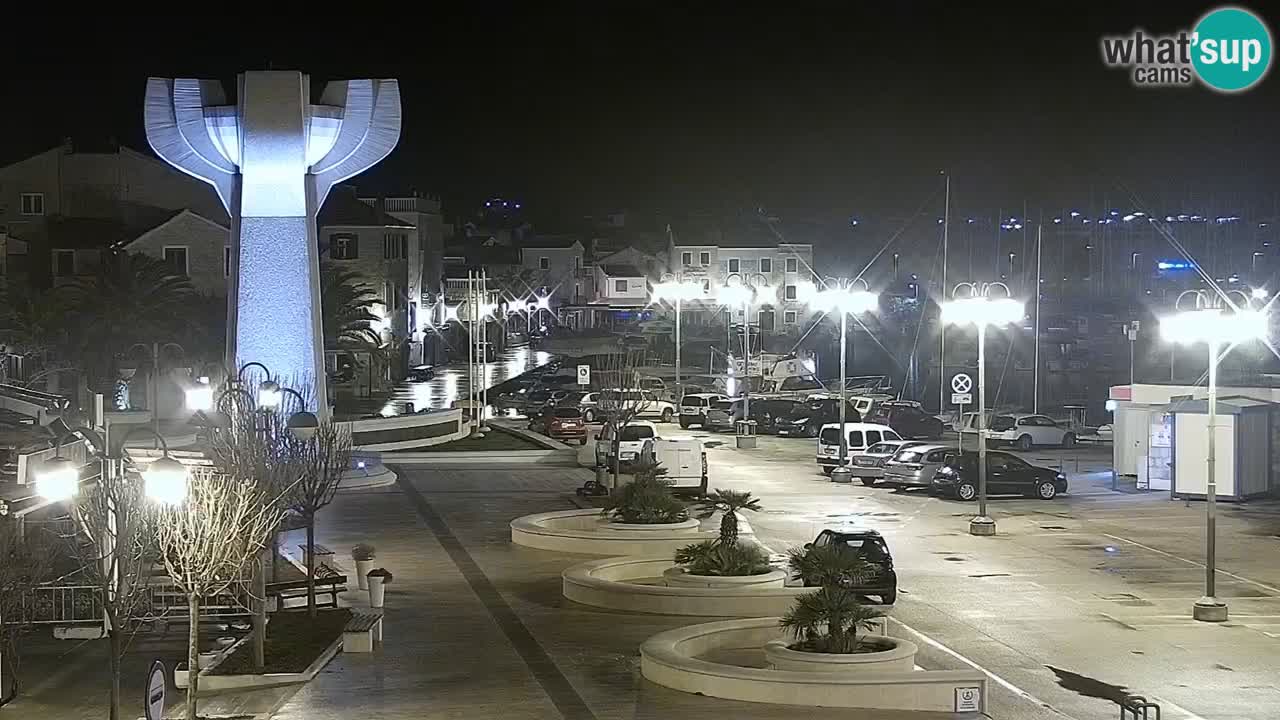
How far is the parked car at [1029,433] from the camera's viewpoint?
60.6m

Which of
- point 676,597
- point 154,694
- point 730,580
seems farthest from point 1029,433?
point 154,694

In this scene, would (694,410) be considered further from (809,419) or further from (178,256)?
(178,256)

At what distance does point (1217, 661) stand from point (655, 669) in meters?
7.89

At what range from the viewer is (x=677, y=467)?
44.4 m

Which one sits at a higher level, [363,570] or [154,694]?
[154,694]

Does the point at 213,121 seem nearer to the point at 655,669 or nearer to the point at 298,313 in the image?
the point at 298,313

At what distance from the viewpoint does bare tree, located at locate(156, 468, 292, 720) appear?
18.0 m

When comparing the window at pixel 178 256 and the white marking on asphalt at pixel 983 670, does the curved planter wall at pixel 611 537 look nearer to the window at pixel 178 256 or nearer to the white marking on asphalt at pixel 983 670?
the white marking on asphalt at pixel 983 670

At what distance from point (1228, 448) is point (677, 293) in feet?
128

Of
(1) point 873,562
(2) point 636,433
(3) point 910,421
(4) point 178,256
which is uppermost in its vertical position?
(4) point 178,256

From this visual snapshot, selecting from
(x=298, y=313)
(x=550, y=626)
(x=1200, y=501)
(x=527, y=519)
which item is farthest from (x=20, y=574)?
(x=1200, y=501)

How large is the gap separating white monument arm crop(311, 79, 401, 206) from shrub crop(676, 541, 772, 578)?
1932 cm

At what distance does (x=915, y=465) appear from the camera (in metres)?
45.5

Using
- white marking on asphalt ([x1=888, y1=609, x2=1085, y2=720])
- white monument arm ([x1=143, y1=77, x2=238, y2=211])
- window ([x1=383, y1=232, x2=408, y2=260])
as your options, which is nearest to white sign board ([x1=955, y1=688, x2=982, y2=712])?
white marking on asphalt ([x1=888, y1=609, x2=1085, y2=720])
